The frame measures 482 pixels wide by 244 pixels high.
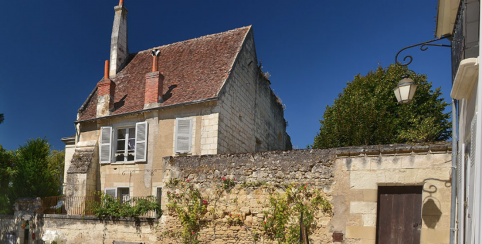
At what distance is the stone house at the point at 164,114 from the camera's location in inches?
493

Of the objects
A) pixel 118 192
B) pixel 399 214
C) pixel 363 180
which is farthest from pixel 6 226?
pixel 399 214

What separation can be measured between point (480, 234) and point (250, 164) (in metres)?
5.25

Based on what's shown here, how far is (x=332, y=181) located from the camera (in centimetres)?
732

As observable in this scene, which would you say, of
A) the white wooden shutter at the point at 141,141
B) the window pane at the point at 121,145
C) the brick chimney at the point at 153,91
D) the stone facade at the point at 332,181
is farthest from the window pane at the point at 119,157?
the stone facade at the point at 332,181

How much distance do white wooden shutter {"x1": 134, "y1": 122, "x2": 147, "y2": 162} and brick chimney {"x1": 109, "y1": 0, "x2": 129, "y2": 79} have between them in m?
3.77

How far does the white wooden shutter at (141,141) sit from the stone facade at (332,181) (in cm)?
394

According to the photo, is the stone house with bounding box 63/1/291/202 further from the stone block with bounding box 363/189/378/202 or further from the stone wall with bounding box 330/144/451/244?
the stone block with bounding box 363/189/378/202

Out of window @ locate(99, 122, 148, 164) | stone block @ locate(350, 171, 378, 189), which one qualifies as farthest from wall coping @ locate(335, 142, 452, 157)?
window @ locate(99, 122, 148, 164)

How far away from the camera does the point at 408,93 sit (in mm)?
5781

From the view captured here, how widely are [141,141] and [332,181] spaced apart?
7.72 meters

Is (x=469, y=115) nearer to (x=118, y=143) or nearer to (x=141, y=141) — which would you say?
(x=141, y=141)

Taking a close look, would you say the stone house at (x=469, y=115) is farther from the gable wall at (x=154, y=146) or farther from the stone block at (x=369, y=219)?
the gable wall at (x=154, y=146)

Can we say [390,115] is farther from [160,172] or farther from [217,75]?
[160,172]

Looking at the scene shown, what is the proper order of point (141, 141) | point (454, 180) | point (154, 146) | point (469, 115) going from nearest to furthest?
point (469, 115) → point (454, 180) → point (154, 146) → point (141, 141)
